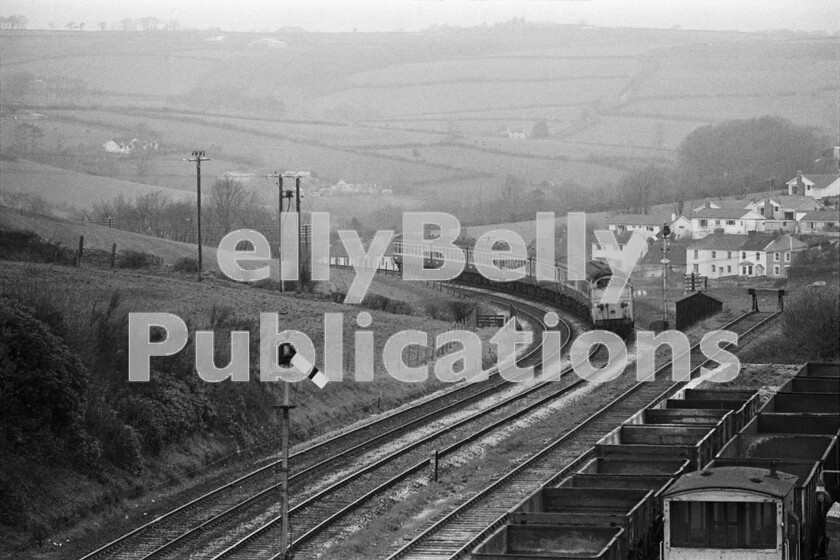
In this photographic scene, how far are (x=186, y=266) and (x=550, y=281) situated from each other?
648 inches

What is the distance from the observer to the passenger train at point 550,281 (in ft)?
150

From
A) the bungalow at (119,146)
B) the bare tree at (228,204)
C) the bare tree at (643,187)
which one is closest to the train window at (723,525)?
the bare tree at (228,204)

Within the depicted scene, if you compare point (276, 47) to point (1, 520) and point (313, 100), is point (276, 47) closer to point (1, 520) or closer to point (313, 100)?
point (313, 100)

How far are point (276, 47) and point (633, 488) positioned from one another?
586ft

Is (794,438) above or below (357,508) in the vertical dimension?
above

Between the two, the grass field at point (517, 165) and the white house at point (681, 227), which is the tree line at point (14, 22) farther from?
the white house at point (681, 227)

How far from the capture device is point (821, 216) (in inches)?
3386

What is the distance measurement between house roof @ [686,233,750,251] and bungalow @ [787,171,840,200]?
18.1m

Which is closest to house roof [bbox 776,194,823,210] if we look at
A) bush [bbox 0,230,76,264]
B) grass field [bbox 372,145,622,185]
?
grass field [bbox 372,145,622,185]

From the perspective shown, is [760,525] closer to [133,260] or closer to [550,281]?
[133,260]

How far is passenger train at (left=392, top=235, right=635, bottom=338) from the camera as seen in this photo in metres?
45.6

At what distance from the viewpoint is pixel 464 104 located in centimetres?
16538

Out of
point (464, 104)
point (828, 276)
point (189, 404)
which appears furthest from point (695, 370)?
point (464, 104)

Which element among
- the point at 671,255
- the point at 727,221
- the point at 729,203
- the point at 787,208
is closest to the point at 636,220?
the point at 727,221
